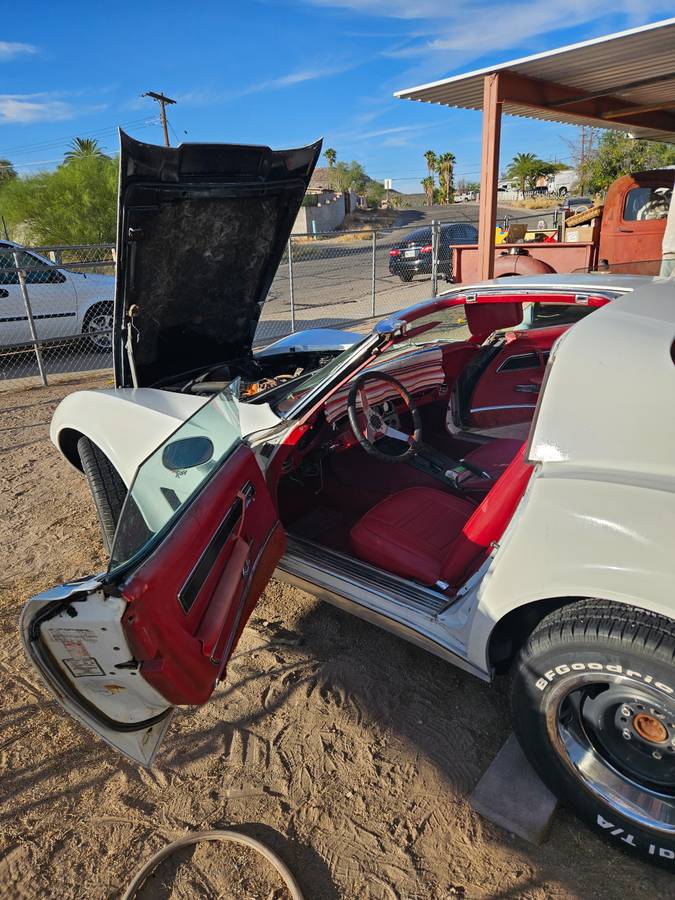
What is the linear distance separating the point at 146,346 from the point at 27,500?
70.6 inches

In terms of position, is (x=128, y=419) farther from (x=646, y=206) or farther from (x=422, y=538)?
(x=646, y=206)

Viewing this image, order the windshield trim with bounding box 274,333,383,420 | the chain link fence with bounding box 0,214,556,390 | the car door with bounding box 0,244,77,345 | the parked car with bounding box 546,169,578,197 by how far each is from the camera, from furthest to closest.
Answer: the parked car with bounding box 546,169,578,197 < the car door with bounding box 0,244,77,345 < the chain link fence with bounding box 0,214,556,390 < the windshield trim with bounding box 274,333,383,420

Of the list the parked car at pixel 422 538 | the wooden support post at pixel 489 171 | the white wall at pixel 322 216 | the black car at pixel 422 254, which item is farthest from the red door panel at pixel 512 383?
the white wall at pixel 322 216

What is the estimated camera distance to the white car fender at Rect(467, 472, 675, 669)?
1.59 m

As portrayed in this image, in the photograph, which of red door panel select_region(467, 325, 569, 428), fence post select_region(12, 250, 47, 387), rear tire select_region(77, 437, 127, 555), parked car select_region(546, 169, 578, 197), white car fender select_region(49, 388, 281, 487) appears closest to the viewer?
white car fender select_region(49, 388, 281, 487)

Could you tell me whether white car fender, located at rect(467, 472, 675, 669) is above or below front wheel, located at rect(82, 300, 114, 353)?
above

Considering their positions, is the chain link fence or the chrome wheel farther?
the chain link fence

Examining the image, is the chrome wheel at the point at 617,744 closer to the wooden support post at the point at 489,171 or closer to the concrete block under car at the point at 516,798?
the concrete block under car at the point at 516,798

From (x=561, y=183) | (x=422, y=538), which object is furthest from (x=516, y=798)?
(x=561, y=183)

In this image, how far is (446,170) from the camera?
241 ft

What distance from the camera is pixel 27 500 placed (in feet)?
15.1

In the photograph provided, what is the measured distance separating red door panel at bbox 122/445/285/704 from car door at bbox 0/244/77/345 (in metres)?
7.35

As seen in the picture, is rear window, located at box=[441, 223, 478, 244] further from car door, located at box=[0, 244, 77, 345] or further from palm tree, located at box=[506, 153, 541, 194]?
palm tree, located at box=[506, 153, 541, 194]

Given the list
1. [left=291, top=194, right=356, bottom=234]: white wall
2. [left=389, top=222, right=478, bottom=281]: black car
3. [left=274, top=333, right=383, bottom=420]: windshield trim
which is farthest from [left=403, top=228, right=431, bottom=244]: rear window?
[left=291, top=194, right=356, bottom=234]: white wall
